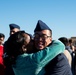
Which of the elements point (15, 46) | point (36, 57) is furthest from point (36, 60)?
point (15, 46)

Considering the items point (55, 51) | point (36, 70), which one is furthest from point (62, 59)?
point (36, 70)

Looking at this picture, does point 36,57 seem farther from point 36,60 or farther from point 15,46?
point 15,46

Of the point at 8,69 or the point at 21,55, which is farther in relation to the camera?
the point at 8,69

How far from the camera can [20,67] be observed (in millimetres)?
3082

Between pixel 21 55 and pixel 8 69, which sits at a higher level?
pixel 21 55

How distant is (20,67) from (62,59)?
0.48m

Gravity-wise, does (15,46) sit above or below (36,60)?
above

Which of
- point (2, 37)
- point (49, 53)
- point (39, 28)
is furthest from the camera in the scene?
point (2, 37)

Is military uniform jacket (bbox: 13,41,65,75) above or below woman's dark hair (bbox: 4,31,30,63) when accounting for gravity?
below

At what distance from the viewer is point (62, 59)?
3080mm

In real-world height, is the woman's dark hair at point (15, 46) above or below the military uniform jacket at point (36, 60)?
above

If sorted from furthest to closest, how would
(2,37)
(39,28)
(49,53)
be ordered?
(2,37), (39,28), (49,53)

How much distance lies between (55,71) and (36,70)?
0.21 metres

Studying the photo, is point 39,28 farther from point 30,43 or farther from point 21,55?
point 21,55
